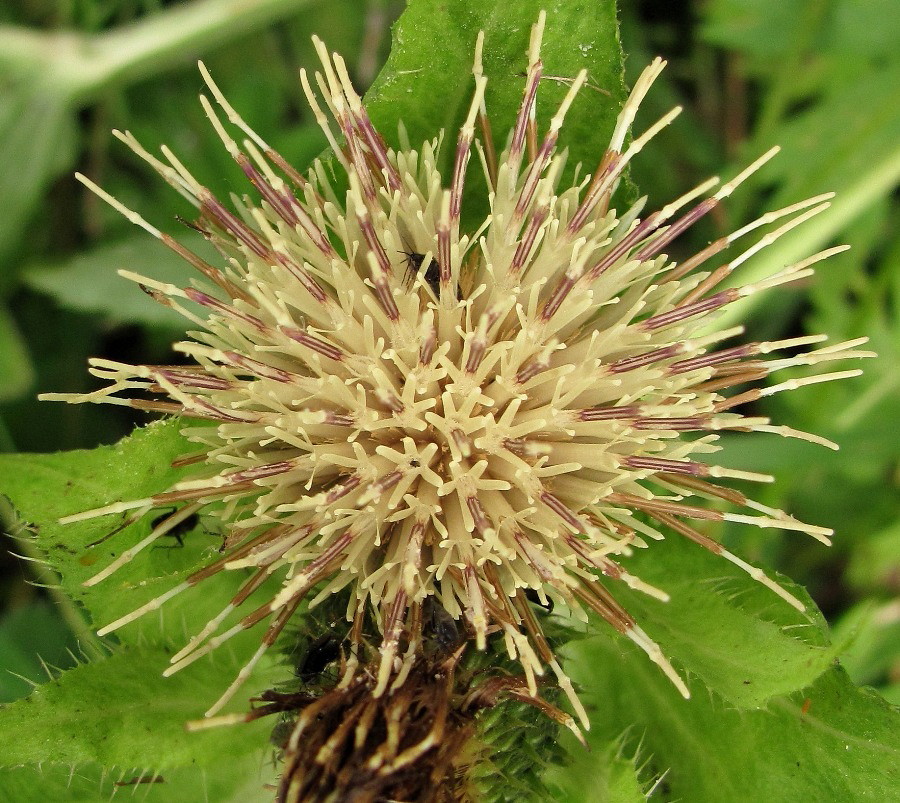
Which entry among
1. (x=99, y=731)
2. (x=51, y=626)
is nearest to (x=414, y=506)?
(x=99, y=731)

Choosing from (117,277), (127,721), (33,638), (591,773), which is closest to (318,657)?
(127,721)

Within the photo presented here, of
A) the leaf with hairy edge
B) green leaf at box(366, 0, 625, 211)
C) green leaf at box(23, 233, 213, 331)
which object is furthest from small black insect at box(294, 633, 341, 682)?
green leaf at box(23, 233, 213, 331)

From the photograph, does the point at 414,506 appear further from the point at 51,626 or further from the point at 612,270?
the point at 51,626

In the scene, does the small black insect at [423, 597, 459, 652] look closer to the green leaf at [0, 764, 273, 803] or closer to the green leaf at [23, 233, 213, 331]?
the green leaf at [0, 764, 273, 803]

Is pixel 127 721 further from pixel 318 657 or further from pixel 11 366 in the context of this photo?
pixel 11 366

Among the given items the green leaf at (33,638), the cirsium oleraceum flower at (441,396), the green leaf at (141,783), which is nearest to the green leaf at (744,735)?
the cirsium oleraceum flower at (441,396)

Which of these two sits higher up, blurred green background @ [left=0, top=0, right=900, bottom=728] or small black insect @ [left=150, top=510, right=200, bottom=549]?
blurred green background @ [left=0, top=0, right=900, bottom=728]

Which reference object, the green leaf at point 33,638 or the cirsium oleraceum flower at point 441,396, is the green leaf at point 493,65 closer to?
the cirsium oleraceum flower at point 441,396
